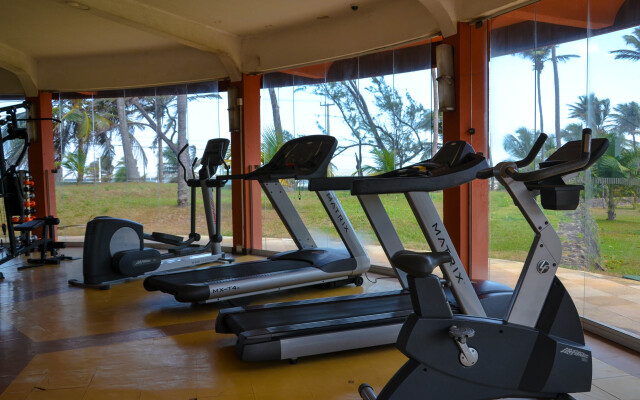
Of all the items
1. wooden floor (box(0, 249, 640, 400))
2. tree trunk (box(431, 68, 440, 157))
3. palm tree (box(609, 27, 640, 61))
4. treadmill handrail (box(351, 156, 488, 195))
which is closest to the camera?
treadmill handrail (box(351, 156, 488, 195))

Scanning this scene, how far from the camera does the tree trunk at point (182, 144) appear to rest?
28.2 feet

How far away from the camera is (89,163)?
9.23 m

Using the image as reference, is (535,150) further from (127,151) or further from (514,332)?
(127,151)

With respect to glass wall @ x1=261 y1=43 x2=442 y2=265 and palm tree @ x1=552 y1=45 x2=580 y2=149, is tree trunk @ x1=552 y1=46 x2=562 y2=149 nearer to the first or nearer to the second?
palm tree @ x1=552 y1=45 x2=580 y2=149

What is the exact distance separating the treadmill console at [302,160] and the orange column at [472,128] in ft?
3.87

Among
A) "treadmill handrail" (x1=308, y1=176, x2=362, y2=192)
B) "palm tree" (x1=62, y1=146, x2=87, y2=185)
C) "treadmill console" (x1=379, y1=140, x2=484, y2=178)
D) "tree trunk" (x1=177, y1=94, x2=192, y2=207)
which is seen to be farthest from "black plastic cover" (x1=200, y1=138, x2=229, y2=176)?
"palm tree" (x1=62, y1=146, x2=87, y2=185)

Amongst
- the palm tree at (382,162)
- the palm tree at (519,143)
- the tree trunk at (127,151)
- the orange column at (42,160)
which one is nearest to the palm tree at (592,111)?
the palm tree at (519,143)

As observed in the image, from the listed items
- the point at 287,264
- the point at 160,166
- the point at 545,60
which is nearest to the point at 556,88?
the point at 545,60

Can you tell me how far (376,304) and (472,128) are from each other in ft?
6.37

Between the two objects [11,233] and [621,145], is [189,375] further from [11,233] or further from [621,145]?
[11,233]

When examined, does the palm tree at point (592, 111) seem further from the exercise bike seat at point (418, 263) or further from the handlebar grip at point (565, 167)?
the exercise bike seat at point (418, 263)

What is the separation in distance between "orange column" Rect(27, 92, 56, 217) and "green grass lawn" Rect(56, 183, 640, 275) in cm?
88

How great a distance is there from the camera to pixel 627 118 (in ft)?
11.1

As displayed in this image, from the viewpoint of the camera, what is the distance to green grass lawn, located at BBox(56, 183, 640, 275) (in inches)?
137
